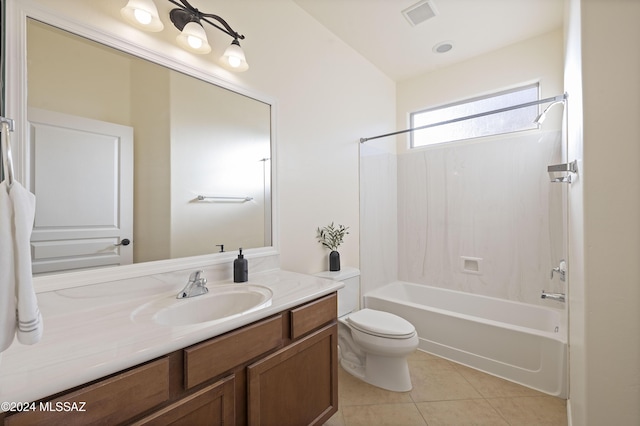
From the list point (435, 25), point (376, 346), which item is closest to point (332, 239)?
point (376, 346)

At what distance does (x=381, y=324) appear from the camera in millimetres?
1946

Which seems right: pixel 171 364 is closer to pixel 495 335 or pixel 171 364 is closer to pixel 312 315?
pixel 312 315

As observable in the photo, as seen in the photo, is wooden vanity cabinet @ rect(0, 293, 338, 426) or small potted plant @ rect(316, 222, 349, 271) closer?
wooden vanity cabinet @ rect(0, 293, 338, 426)

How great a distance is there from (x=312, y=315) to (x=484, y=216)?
225cm

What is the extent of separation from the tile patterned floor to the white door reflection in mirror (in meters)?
1.55

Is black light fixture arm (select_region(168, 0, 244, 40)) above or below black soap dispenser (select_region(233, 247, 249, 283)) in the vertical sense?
above

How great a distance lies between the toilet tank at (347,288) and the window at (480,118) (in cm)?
179

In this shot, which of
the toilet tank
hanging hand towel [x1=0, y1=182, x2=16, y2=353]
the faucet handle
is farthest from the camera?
the toilet tank

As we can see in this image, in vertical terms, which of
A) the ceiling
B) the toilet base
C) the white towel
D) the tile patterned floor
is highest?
the ceiling

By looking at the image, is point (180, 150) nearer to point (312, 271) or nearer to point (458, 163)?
point (312, 271)

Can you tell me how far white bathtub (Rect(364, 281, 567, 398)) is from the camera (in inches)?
74.4

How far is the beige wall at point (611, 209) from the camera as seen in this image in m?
0.85

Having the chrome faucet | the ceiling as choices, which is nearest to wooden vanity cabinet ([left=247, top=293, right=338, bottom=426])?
the chrome faucet

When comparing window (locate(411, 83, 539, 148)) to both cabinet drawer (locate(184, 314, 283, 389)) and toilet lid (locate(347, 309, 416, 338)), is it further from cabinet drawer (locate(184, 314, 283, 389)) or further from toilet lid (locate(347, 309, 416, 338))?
cabinet drawer (locate(184, 314, 283, 389))
